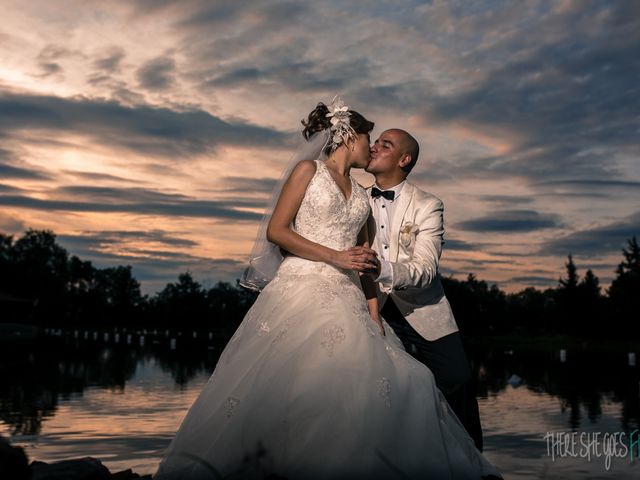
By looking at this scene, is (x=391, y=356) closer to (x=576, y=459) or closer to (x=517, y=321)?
(x=576, y=459)

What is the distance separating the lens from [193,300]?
357 ft

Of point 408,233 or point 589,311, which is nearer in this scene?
point 408,233

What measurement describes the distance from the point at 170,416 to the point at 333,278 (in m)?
8.93

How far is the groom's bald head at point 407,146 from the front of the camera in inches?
331

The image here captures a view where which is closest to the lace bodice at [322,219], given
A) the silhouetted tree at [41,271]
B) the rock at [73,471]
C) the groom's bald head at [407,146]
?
the groom's bald head at [407,146]

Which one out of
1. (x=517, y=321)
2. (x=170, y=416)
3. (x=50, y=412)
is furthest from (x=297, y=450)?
(x=517, y=321)

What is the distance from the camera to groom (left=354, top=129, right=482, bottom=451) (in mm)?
7895

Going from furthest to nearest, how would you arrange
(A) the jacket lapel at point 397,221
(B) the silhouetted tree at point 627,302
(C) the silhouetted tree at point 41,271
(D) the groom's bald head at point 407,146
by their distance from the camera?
(C) the silhouetted tree at point 41,271 < (B) the silhouetted tree at point 627,302 < (D) the groom's bald head at point 407,146 < (A) the jacket lapel at point 397,221

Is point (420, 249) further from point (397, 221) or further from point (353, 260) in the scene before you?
point (353, 260)

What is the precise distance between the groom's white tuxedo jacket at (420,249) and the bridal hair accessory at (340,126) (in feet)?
2.94

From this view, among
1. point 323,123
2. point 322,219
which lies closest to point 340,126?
point 323,123

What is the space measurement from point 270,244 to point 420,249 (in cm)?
142

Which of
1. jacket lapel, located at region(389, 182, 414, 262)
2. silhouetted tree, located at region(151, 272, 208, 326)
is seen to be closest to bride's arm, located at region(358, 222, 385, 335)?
jacket lapel, located at region(389, 182, 414, 262)

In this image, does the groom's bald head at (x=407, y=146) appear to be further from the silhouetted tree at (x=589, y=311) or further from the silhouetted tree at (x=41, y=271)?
the silhouetted tree at (x=41, y=271)
